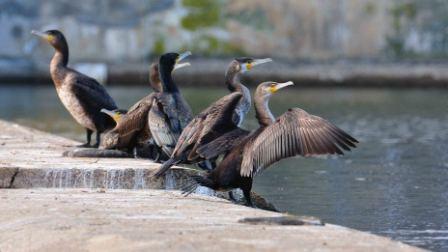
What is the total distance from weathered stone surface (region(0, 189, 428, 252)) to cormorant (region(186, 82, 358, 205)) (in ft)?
0.99

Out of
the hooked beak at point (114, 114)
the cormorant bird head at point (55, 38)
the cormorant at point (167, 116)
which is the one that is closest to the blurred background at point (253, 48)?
the cormorant bird head at point (55, 38)

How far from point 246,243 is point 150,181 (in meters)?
3.73

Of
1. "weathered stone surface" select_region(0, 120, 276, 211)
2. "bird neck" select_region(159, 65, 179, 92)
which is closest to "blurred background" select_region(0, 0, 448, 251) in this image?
"bird neck" select_region(159, 65, 179, 92)

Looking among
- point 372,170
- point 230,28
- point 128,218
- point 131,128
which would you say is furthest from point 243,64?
point 230,28

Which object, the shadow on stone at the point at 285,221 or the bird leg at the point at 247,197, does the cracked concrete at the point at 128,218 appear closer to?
the shadow on stone at the point at 285,221

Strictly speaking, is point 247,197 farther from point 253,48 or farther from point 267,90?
point 253,48

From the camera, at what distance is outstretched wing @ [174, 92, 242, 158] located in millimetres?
11922

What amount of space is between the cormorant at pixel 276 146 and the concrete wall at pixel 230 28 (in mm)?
33127

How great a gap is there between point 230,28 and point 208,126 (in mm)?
34060

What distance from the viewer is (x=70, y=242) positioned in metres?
9.03

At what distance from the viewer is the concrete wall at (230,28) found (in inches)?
1773

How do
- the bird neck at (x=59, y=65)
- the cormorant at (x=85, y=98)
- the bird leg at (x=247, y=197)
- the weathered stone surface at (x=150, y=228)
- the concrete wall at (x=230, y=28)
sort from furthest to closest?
1. the concrete wall at (x=230, y=28)
2. the bird neck at (x=59, y=65)
3. the cormorant at (x=85, y=98)
4. the bird leg at (x=247, y=197)
5. the weathered stone surface at (x=150, y=228)

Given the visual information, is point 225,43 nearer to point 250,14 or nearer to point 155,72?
point 250,14

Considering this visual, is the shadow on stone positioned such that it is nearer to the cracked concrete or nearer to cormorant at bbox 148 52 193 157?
the cracked concrete
